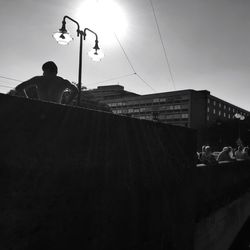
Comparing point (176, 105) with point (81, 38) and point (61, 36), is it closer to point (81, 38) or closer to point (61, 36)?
point (81, 38)

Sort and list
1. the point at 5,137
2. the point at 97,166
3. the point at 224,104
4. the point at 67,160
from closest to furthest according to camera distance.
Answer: the point at 5,137
the point at 67,160
the point at 97,166
the point at 224,104

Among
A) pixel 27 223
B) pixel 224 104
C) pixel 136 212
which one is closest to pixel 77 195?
pixel 27 223

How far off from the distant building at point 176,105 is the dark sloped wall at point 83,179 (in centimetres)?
8685

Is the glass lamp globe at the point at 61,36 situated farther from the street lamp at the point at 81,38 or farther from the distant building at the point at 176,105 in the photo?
the distant building at the point at 176,105

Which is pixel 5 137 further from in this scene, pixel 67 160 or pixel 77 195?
pixel 77 195

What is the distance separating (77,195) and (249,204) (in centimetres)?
1047

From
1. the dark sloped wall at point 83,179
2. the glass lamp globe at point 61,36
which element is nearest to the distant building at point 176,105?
the glass lamp globe at point 61,36

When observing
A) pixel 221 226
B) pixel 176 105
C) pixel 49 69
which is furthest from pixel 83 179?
pixel 176 105

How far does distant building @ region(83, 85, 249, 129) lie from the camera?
9694 centimetres

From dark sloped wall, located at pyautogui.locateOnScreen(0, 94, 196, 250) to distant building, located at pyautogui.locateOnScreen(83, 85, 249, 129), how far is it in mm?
86852

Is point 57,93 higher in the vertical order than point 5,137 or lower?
higher

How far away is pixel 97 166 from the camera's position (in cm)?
288

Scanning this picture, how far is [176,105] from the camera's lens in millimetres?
100562

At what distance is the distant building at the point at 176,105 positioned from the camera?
96.9 meters
